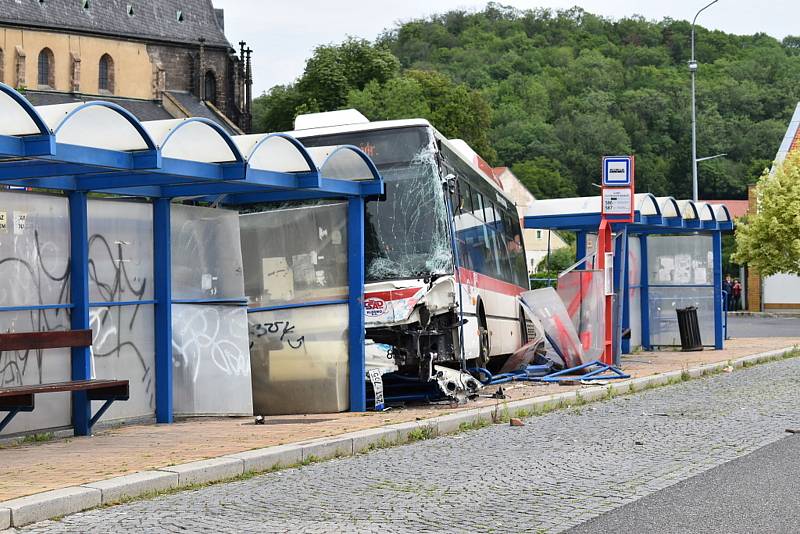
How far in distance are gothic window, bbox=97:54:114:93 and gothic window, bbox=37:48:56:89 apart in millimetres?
4284

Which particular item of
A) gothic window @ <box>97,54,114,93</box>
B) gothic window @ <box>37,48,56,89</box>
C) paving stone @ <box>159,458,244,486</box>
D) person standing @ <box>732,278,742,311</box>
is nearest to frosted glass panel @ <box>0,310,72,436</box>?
paving stone @ <box>159,458,244,486</box>

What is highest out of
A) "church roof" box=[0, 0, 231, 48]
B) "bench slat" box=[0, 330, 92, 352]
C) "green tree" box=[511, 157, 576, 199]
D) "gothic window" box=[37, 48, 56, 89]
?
"church roof" box=[0, 0, 231, 48]

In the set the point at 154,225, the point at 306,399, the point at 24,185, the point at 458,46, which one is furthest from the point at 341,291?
the point at 458,46

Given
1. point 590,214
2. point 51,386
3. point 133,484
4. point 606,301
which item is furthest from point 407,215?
point 590,214

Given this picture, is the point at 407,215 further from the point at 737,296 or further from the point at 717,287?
the point at 737,296

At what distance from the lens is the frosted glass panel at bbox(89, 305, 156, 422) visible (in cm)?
1299

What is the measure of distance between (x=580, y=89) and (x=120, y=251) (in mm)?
124970

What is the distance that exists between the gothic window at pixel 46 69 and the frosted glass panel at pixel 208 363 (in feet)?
250

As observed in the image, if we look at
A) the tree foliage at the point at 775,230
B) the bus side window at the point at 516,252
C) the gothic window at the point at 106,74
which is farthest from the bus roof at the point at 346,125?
the gothic window at the point at 106,74

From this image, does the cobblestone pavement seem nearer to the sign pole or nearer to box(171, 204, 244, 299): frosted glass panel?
box(171, 204, 244, 299): frosted glass panel

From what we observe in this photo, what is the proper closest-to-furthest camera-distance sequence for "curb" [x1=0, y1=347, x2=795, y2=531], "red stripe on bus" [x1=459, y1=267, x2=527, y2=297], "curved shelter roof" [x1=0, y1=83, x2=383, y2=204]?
"curb" [x1=0, y1=347, x2=795, y2=531], "curved shelter roof" [x1=0, y1=83, x2=383, y2=204], "red stripe on bus" [x1=459, y1=267, x2=527, y2=297]

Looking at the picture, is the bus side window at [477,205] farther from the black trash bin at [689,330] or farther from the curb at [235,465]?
the black trash bin at [689,330]

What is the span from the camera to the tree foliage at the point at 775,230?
175 feet

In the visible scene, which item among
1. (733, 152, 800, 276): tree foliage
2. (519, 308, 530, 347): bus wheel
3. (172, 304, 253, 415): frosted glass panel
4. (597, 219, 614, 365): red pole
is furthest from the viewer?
(733, 152, 800, 276): tree foliage
